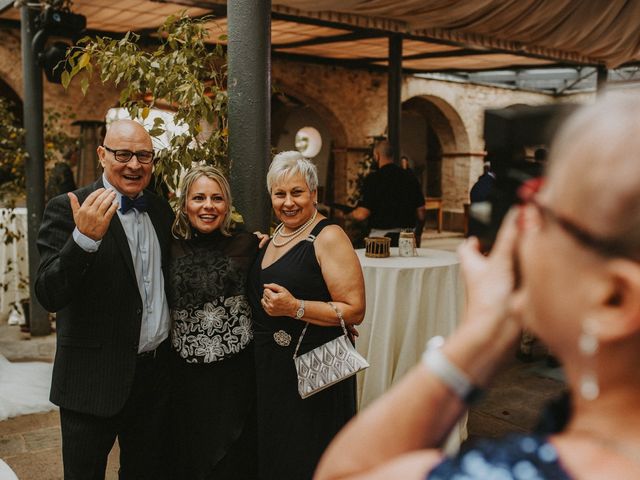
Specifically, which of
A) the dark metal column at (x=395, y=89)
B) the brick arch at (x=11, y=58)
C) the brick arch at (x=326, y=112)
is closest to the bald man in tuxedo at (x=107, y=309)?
the dark metal column at (x=395, y=89)

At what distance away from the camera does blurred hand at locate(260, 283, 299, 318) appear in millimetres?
2240

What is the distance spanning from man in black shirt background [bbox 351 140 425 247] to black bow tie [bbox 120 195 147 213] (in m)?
3.42

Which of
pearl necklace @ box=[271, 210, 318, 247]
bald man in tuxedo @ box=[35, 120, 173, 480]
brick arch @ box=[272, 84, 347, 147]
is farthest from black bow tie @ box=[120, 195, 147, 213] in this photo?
brick arch @ box=[272, 84, 347, 147]

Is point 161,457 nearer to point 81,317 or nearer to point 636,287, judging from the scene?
point 81,317

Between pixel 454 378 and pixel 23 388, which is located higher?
pixel 454 378

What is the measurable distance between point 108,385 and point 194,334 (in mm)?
338

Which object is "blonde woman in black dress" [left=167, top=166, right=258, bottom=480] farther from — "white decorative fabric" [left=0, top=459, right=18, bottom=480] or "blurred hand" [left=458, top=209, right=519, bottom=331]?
"blurred hand" [left=458, top=209, right=519, bottom=331]

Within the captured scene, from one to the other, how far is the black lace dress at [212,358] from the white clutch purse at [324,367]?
0.83 feet

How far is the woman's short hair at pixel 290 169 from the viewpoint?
2.45 m

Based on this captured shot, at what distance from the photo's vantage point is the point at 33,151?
584 centimetres

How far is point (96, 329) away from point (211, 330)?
0.40m

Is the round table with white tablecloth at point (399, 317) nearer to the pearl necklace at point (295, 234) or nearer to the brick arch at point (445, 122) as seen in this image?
the pearl necklace at point (295, 234)

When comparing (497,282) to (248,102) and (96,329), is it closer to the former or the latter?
(96,329)

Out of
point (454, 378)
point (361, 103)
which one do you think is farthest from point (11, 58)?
point (454, 378)
